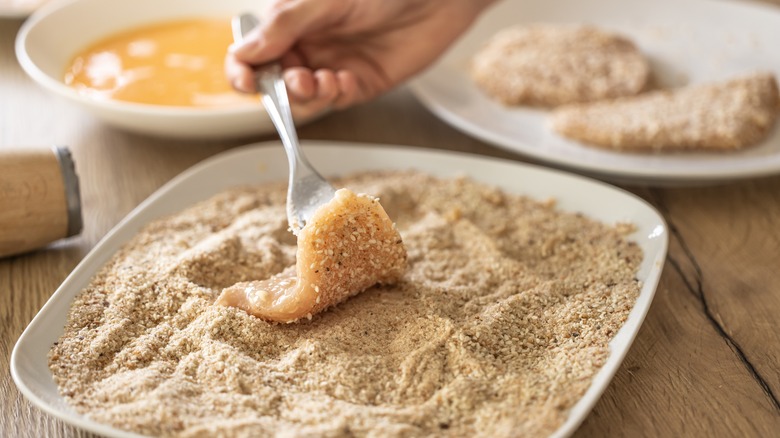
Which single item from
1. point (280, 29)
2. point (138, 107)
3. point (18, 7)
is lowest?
point (18, 7)

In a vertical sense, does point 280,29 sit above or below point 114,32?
above

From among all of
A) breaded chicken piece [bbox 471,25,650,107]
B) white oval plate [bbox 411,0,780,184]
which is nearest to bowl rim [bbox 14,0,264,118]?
white oval plate [bbox 411,0,780,184]

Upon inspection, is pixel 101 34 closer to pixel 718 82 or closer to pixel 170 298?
pixel 170 298

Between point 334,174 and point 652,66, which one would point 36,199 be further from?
point 652,66

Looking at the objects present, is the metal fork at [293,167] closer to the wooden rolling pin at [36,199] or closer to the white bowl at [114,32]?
the white bowl at [114,32]

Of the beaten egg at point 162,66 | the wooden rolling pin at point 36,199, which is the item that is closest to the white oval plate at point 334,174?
the wooden rolling pin at point 36,199

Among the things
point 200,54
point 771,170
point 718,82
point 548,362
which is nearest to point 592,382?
point 548,362

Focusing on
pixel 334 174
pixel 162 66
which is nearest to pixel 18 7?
pixel 162 66
